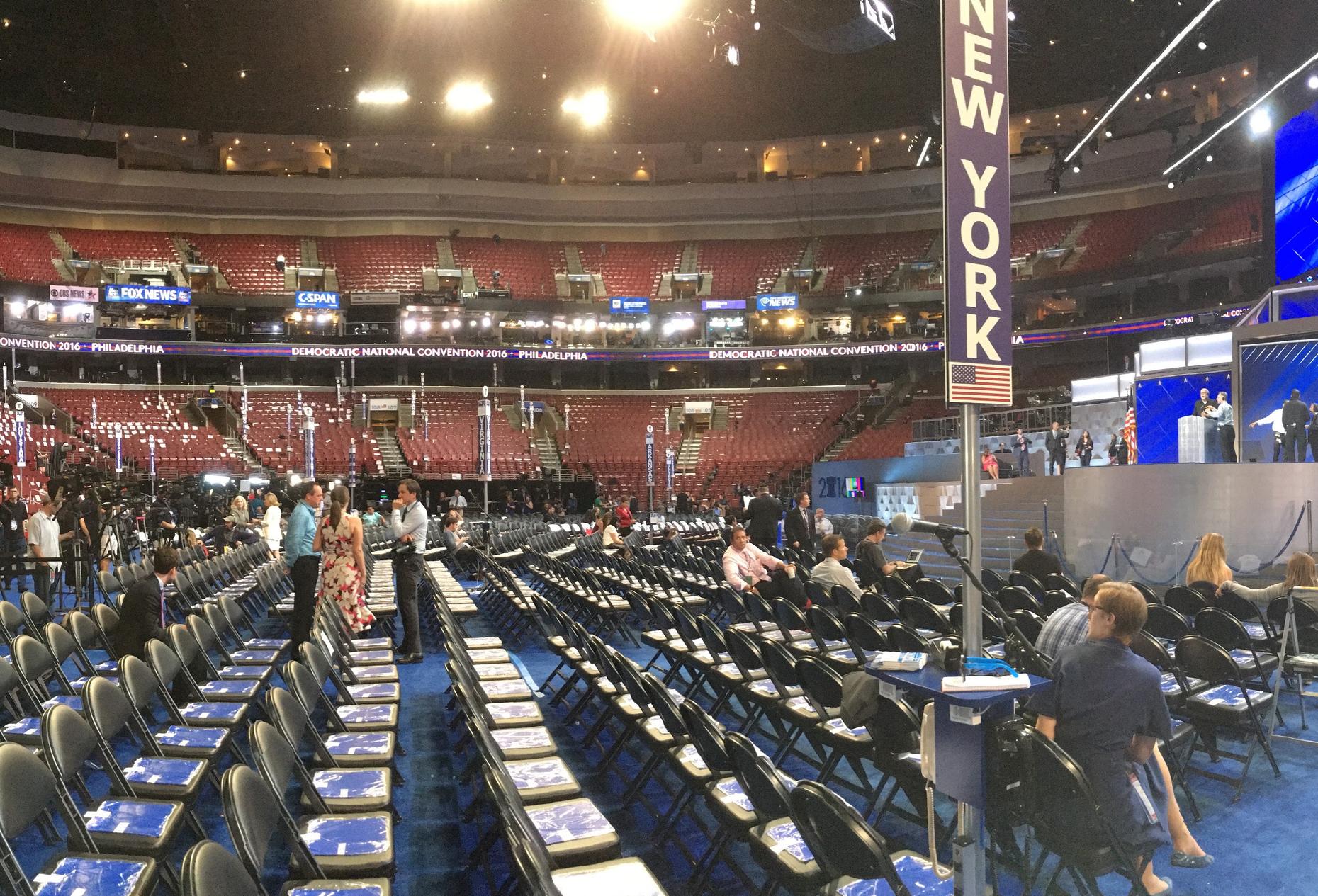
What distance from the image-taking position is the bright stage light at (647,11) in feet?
53.5

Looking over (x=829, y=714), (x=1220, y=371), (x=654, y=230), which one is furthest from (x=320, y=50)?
(x=829, y=714)

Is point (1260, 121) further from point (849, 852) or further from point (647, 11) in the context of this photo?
point (849, 852)

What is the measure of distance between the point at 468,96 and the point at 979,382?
28.4 m

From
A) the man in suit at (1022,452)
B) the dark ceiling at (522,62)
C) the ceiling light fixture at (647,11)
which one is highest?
the dark ceiling at (522,62)

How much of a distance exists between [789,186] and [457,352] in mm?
14366

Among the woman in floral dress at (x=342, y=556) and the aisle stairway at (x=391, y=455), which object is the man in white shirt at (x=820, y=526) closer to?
the woman in floral dress at (x=342, y=556)

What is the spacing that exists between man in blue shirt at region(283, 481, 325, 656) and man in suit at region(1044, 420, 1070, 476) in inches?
524

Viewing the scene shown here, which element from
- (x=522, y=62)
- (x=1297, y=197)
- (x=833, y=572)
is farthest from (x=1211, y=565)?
(x=522, y=62)

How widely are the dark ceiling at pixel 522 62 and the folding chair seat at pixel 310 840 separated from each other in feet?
46.4

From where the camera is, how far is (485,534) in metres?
16.7

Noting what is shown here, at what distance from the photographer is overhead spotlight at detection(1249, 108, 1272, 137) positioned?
1658cm

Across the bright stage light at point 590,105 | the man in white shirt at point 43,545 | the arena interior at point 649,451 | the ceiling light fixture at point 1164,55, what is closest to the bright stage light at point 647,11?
the arena interior at point 649,451

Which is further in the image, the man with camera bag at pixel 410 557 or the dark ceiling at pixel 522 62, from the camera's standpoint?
the dark ceiling at pixel 522 62

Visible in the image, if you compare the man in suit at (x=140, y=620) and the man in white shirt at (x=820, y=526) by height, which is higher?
the man in suit at (x=140, y=620)
